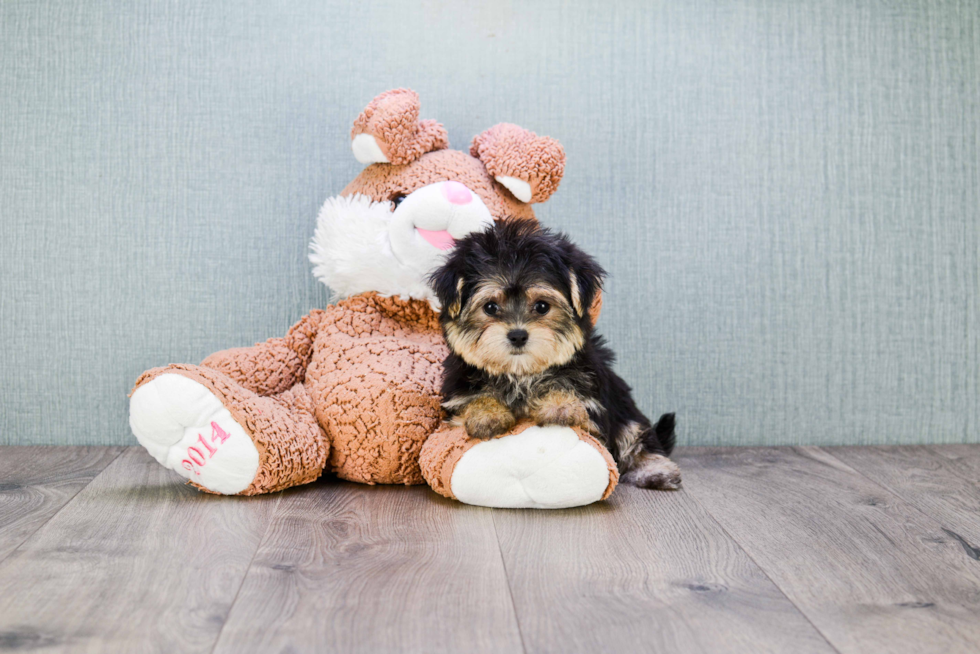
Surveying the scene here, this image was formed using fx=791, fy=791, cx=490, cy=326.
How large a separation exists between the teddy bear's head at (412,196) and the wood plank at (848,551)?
1005 millimetres

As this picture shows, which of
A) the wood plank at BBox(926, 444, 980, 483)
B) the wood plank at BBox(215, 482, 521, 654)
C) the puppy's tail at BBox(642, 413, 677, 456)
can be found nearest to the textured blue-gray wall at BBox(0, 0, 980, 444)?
the wood plank at BBox(926, 444, 980, 483)

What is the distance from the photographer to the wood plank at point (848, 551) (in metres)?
1.38

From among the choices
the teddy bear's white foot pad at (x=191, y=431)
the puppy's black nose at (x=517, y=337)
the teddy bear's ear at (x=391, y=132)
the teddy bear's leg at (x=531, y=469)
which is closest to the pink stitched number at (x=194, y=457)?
the teddy bear's white foot pad at (x=191, y=431)

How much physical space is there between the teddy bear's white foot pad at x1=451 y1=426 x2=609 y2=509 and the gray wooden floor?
0.05 meters

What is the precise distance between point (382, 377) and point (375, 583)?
768mm

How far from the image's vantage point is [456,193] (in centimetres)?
221

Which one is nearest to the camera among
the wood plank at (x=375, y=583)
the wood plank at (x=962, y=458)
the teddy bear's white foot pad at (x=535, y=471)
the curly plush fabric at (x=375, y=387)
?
the wood plank at (x=375, y=583)

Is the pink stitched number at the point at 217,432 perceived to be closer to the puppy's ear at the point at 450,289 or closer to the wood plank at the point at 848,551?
the puppy's ear at the point at 450,289

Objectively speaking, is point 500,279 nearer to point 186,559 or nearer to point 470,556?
point 470,556

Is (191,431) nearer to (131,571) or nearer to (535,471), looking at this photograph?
(131,571)

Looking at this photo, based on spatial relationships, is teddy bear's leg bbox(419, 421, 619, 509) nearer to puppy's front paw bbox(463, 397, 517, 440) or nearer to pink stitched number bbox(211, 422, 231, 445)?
puppy's front paw bbox(463, 397, 517, 440)

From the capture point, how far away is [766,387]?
288 centimetres

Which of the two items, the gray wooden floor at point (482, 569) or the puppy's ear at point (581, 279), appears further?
the puppy's ear at point (581, 279)

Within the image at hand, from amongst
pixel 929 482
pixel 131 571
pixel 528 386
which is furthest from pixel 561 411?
pixel 929 482
